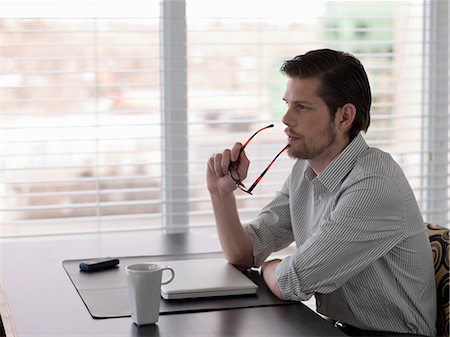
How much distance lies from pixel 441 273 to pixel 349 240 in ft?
1.07

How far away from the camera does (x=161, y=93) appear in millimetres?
3170

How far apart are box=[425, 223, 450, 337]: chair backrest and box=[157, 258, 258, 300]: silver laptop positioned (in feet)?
1.63

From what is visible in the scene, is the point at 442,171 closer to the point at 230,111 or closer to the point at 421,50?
the point at 421,50

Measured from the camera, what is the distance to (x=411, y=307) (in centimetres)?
199

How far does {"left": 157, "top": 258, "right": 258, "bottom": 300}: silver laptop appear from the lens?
185 cm

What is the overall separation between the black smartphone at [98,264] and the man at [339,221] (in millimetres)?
303

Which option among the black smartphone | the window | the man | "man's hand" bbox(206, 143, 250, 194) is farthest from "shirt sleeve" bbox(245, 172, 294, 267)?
the window

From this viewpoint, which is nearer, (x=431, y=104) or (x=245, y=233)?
(x=245, y=233)

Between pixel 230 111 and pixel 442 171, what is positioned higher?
pixel 230 111

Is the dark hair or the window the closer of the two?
the dark hair

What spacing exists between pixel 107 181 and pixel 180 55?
564 mm

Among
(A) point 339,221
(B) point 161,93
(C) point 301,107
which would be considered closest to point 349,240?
(A) point 339,221

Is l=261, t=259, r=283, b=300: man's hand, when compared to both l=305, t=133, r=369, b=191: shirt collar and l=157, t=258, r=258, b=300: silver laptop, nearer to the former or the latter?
l=157, t=258, r=258, b=300: silver laptop

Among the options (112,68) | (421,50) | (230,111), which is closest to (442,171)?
(421,50)
